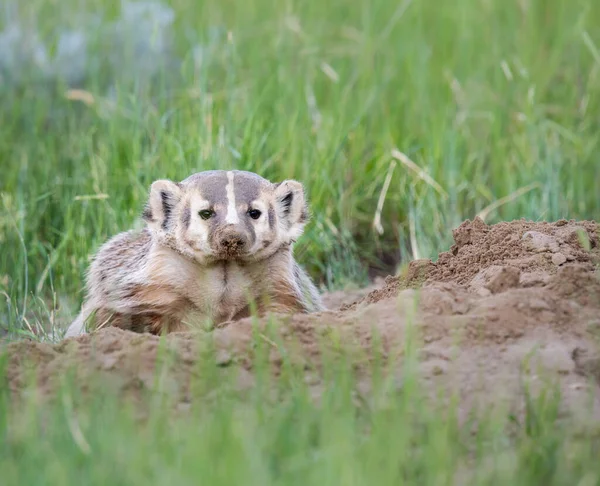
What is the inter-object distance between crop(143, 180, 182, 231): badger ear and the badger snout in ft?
1.35

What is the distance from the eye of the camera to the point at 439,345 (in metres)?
2.94

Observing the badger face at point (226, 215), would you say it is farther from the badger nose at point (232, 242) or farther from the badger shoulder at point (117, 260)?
the badger shoulder at point (117, 260)

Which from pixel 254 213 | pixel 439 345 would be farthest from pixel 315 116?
pixel 439 345

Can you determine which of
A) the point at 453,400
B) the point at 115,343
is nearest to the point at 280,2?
the point at 115,343

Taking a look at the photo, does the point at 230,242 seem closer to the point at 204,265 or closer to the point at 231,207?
the point at 231,207

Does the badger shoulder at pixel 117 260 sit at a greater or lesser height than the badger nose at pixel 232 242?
lesser

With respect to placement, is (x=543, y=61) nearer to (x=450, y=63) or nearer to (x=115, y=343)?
(x=450, y=63)

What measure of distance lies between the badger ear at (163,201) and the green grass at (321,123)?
0.60 metres

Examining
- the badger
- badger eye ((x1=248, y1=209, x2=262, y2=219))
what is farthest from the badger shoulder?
badger eye ((x1=248, y1=209, x2=262, y2=219))

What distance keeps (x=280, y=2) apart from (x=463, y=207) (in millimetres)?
2032

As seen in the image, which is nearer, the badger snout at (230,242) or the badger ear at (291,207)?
the badger snout at (230,242)

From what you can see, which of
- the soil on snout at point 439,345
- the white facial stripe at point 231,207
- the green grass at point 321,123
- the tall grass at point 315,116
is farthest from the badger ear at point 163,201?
the soil on snout at point 439,345

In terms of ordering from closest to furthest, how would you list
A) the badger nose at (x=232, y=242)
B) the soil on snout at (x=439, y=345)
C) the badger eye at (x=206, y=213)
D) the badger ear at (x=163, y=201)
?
Answer: the soil on snout at (x=439, y=345), the badger nose at (x=232, y=242), the badger eye at (x=206, y=213), the badger ear at (x=163, y=201)

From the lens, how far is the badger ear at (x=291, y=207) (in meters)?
4.23
